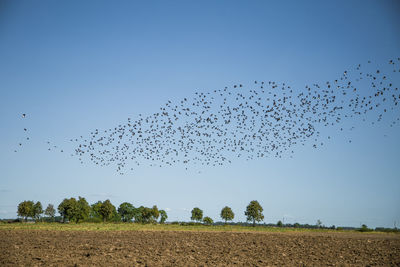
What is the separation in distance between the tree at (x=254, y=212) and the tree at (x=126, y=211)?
7374 centimetres

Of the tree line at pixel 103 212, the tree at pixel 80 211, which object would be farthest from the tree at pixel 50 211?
the tree at pixel 80 211

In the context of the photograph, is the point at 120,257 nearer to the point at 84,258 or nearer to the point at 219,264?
the point at 84,258

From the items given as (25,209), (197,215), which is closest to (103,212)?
(25,209)

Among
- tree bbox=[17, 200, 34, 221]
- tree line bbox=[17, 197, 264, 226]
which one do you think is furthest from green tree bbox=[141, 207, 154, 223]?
tree bbox=[17, 200, 34, 221]

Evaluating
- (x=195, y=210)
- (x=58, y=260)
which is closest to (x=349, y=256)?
(x=58, y=260)

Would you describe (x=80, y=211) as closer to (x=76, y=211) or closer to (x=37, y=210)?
(x=76, y=211)

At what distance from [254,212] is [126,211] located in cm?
7986

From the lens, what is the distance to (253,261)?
56.3ft

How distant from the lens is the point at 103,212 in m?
119

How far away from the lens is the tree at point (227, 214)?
138000 mm

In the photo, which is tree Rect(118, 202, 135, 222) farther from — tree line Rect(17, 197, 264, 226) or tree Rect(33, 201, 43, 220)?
tree Rect(33, 201, 43, 220)

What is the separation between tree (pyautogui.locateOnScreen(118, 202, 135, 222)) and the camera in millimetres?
168375

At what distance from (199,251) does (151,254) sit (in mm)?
3797

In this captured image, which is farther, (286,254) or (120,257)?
(286,254)
